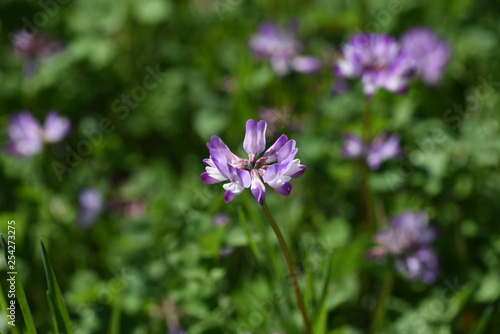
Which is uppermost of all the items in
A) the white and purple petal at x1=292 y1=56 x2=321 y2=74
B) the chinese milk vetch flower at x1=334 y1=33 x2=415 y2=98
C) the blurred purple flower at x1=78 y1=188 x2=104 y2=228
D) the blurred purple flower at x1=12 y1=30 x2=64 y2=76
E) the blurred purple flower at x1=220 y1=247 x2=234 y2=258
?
the blurred purple flower at x1=12 y1=30 x2=64 y2=76

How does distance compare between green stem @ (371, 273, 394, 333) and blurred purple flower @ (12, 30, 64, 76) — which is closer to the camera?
green stem @ (371, 273, 394, 333)

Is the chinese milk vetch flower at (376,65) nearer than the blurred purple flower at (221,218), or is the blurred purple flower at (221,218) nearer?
the chinese milk vetch flower at (376,65)

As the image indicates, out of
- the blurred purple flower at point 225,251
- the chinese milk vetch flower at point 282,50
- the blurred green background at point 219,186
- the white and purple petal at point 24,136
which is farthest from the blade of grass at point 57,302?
the chinese milk vetch flower at point 282,50

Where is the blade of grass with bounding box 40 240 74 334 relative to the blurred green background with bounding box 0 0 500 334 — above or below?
below

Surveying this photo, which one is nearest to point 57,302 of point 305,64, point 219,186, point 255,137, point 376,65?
point 255,137

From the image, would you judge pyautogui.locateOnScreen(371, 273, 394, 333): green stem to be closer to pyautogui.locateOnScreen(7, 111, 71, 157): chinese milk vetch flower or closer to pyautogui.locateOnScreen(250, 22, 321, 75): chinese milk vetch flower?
pyautogui.locateOnScreen(250, 22, 321, 75): chinese milk vetch flower

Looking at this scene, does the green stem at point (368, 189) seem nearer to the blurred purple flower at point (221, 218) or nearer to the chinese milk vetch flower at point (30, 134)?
the blurred purple flower at point (221, 218)

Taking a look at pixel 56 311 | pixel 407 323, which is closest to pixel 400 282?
pixel 407 323

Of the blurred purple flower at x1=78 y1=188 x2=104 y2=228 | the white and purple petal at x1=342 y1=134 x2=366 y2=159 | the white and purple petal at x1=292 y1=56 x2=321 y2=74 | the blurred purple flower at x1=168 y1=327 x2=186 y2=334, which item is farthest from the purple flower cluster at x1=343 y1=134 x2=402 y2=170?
the blurred purple flower at x1=78 y1=188 x2=104 y2=228
